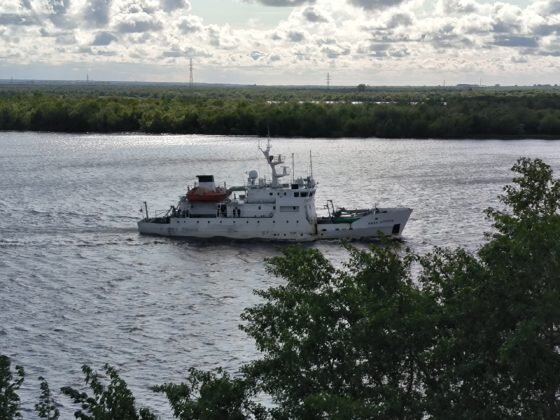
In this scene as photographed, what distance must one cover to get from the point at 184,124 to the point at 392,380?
14866 centimetres

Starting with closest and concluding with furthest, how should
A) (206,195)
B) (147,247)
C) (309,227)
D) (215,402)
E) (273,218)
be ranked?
(215,402) < (147,247) < (309,227) < (273,218) < (206,195)

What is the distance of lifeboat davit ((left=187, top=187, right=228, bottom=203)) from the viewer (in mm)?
66250

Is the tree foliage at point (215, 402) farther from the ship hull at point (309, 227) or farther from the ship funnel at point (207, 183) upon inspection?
the ship funnel at point (207, 183)

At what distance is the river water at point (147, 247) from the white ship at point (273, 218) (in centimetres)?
140

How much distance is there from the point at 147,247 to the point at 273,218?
9192 millimetres

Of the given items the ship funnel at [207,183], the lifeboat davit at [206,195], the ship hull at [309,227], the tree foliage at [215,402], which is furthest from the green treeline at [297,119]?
the tree foliage at [215,402]

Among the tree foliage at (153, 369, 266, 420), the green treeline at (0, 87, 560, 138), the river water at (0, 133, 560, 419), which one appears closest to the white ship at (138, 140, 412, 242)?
the river water at (0, 133, 560, 419)

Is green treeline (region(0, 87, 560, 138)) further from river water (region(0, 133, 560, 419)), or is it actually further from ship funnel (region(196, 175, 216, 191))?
ship funnel (region(196, 175, 216, 191))

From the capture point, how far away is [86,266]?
185 feet

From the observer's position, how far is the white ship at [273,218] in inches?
2552

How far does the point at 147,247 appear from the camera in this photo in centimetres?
6366

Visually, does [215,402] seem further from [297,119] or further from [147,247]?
[297,119]

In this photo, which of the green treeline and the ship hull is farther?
the green treeline

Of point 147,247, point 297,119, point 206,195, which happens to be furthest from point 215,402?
point 297,119
